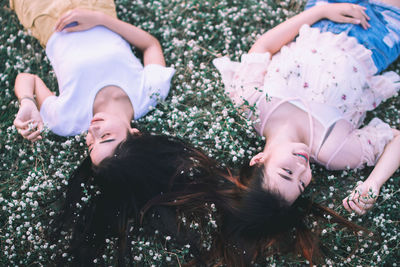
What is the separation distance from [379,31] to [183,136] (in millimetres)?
2269

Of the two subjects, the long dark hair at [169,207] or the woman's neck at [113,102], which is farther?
the woman's neck at [113,102]

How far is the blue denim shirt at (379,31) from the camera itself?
374cm

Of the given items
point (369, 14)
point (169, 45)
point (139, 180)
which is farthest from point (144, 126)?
point (369, 14)

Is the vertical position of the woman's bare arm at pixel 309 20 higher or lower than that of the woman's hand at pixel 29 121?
higher

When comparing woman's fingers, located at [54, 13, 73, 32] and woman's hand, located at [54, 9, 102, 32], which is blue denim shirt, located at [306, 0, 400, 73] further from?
woman's fingers, located at [54, 13, 73, 32]

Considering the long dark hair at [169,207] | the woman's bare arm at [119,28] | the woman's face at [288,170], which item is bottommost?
the long dark hair at [169,207]

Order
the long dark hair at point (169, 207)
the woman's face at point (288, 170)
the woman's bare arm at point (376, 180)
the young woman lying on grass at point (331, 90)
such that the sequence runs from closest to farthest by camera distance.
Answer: the woman's face at point (288, 170)
the long dark hair at point (169, 207)
the woman's bare arm at point (376, 180)
the young woman lying on grass at point (331, 90)

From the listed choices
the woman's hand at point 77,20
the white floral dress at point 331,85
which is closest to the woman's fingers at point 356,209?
the white floral dress at point 331,85

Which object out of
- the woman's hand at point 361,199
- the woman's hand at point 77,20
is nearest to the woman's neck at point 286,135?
the woman's hand at point 361,199

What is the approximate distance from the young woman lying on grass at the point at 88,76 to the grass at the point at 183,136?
205 mm

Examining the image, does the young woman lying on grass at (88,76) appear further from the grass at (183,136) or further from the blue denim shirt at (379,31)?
the blue denim shirt at (379,31)

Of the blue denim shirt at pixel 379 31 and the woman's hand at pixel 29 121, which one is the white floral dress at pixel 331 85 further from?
the woman's hand at pixel 29 121

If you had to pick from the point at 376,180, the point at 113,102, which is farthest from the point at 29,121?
the point at 376,180

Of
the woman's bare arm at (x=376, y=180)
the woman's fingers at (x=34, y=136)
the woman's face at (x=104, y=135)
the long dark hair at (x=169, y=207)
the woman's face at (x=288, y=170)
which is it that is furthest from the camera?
the woman's fingers at (x=34, y=136)
